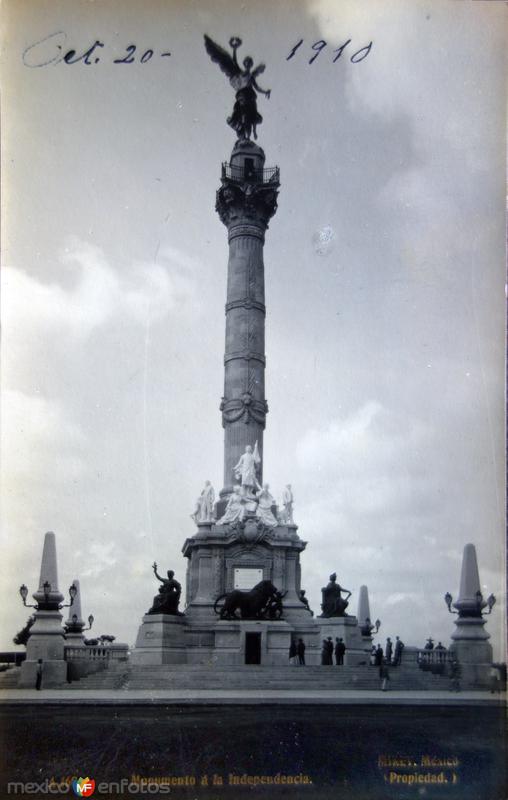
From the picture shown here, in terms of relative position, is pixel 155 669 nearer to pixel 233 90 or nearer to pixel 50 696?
pixel 50 696

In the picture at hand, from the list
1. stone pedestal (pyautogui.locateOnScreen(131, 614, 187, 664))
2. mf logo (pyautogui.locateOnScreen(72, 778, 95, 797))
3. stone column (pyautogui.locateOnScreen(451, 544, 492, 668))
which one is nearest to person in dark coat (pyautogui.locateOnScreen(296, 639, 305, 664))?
stone pedestal (pyautogui.locateOnScreen(131, 614, 187, 664))

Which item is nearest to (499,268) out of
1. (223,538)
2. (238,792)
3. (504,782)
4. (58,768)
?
(504,782)

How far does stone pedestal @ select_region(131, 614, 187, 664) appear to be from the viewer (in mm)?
28797

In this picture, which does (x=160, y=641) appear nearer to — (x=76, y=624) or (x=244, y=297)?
(x=76, y=624)

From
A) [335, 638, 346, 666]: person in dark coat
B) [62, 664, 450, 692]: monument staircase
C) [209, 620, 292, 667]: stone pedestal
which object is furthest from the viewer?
[209, 620, 292, 667]: stone pedestal

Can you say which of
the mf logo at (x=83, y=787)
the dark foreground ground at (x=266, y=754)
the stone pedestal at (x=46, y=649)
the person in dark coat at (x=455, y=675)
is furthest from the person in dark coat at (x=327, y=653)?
the mf logo at (x=83, y=787)

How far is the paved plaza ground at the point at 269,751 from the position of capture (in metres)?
12.3

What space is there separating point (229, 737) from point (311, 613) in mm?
18991

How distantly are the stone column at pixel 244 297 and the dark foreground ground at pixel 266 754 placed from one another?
1900 cm

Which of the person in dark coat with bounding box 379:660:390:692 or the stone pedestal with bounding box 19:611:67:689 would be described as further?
the stone pedestal with bounding box 19:611:67:689

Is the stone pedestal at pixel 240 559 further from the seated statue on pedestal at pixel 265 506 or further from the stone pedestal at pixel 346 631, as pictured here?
the stone pedestal at pixel 346 631

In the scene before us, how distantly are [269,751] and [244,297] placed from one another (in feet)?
81.6

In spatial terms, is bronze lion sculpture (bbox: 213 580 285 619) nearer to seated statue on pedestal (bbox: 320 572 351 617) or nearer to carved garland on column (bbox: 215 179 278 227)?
seated statue on pedestal (bbox: 320 572 351 617)

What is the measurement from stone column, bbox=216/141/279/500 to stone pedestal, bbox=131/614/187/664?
5839 millimetres
